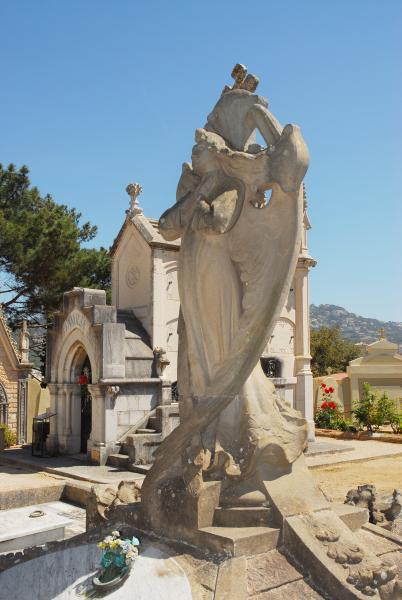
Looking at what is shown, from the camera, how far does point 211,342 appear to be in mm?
4312

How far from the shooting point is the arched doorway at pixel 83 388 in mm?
15828

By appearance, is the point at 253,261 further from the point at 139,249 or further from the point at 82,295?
the point at 139,249

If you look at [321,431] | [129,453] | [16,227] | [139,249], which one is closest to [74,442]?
[129,453]

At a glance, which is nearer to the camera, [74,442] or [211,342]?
[211,342]

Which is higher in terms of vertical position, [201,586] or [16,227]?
[16,227]

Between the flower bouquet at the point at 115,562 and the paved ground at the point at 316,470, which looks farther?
the paved ground at the point at 316,470

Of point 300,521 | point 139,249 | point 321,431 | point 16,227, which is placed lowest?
point 321,431

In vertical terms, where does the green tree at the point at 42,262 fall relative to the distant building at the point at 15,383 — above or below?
above

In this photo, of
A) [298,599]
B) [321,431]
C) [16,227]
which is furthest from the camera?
[16,227]

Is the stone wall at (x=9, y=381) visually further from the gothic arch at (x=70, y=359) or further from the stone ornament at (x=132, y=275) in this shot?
the stone ornament at (x=132, y=275)

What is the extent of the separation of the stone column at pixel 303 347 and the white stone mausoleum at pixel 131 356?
0.03m

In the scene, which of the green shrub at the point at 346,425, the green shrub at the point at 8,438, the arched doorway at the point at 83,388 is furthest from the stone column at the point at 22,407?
the green shrub at the point at 346,425

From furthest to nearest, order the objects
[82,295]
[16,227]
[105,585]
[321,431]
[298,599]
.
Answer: [16,227] → [321,431] → [82,295] → [105,585] → [298,599]

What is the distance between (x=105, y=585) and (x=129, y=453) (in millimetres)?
9760
